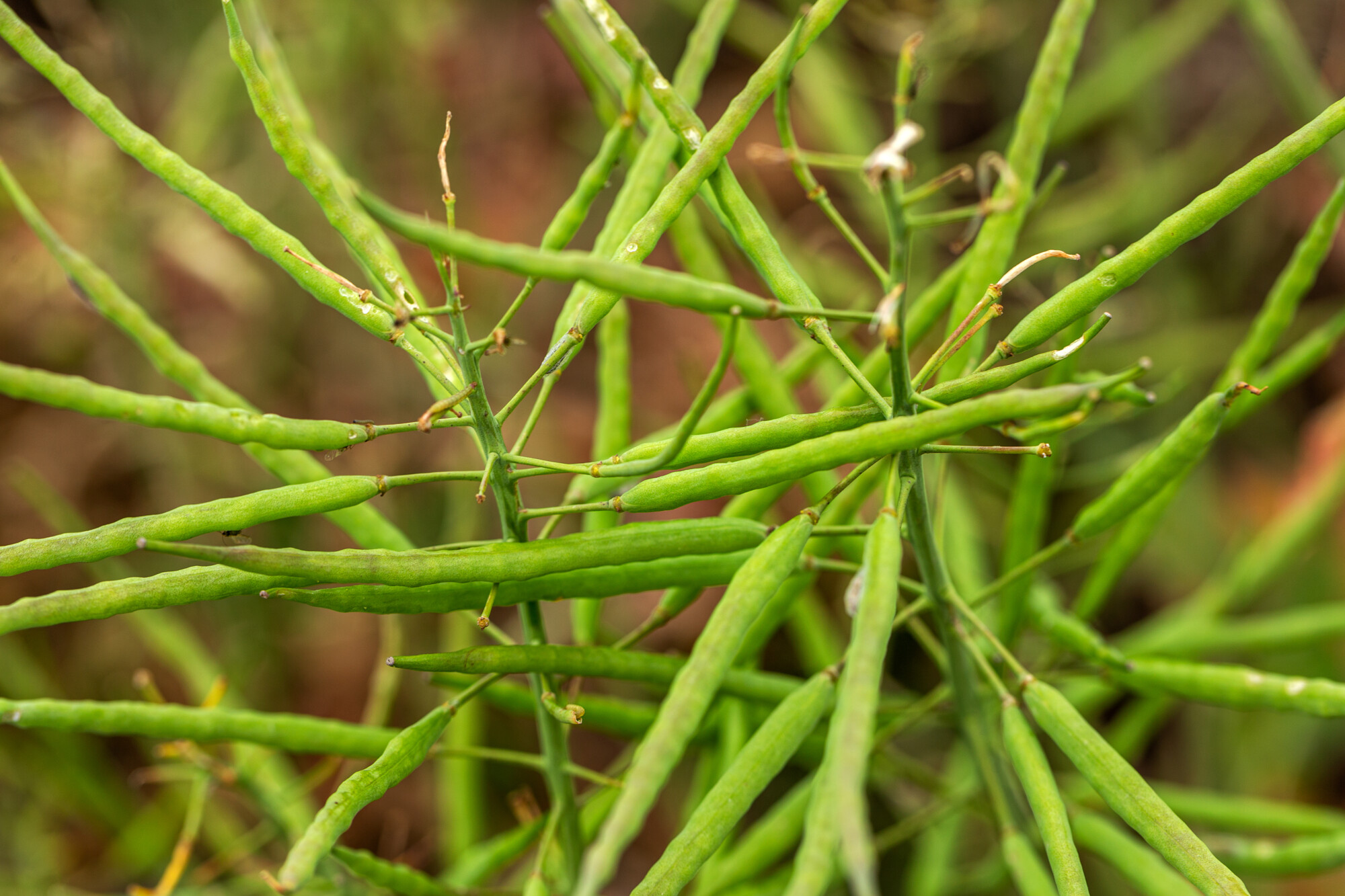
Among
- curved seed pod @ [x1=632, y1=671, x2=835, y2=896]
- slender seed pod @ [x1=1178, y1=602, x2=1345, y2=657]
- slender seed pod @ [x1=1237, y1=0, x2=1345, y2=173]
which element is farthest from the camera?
slender seed pod @ [x1=1237, y1=0, x2=1345, y2=173]

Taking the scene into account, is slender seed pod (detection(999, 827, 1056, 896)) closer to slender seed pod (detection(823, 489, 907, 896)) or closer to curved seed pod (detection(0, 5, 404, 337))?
slender seed pod (detection(823, 489, 907, 896))

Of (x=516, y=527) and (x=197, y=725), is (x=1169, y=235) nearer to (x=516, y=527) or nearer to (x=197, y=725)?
(x=516, y=527)

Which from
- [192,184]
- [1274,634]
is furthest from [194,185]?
[1274,634]

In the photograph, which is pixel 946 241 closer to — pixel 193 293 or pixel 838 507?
pixel 838 507

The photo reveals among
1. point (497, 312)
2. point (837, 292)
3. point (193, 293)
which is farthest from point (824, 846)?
point (193, 293)

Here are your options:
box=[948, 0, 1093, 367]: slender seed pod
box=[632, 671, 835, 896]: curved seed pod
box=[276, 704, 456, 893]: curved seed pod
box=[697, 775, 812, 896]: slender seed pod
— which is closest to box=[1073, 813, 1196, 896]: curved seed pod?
box=[697, 775, 812, 896]: slender seed pod

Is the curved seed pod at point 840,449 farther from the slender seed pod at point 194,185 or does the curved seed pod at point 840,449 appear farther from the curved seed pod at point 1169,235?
the slender seed pod at point 194,185

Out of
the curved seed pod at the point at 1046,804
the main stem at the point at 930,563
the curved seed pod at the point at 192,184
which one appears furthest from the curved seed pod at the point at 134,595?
the curved seed pod at the point at 1046,804
